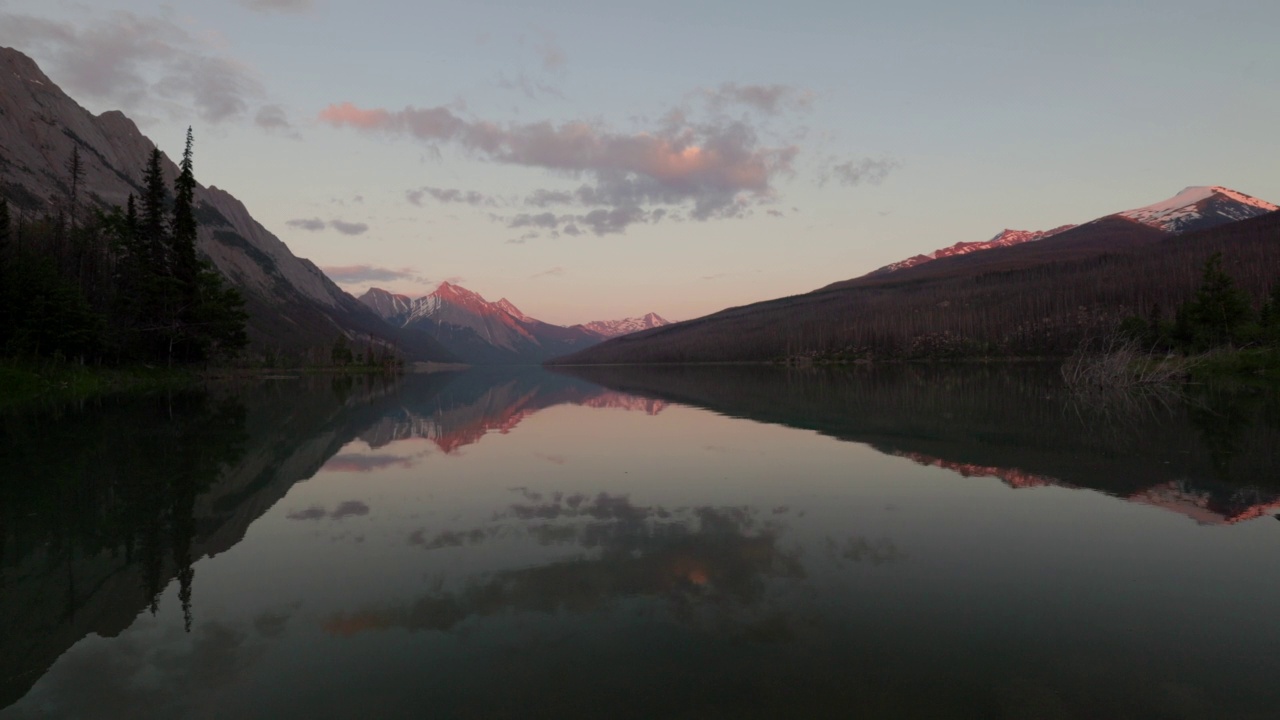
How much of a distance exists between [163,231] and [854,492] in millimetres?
86028

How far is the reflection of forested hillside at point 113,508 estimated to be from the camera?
8.09 meters

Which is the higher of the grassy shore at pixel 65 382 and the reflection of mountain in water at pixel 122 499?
the grassy shore at pixel 65 382

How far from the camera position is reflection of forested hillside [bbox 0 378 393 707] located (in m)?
8.09

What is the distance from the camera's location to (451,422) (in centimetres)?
3538

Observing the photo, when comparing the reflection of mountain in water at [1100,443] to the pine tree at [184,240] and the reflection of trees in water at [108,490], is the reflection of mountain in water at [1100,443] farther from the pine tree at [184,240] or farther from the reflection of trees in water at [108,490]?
the pine tree at [184,240]

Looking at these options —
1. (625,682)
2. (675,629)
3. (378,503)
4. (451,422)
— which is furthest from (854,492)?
(451,422)

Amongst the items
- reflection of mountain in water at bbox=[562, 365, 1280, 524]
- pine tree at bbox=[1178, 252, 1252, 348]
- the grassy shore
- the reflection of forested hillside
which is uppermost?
pine tree at bbox=[1178, 252, 1252, 348]

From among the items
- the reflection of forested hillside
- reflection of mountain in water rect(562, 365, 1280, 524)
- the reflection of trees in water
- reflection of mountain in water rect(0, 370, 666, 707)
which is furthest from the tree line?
reflection of mountain in water rect(562, 365, 1280, 524)

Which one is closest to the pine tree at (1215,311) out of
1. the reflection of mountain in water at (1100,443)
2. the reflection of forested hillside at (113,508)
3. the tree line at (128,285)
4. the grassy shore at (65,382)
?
the reflection of mountain in water at (1100,443)

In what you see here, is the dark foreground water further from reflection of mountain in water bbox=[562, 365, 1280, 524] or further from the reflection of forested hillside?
reflection of mountain in water bbox=[562, 365, 1280, 524]

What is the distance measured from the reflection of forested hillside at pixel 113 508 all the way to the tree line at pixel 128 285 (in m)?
32.2

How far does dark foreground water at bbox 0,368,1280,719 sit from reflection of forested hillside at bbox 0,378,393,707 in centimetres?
8

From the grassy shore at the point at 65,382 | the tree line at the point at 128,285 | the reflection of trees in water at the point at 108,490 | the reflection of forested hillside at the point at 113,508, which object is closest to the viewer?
the reflection of forested hillside at the point at 113,508

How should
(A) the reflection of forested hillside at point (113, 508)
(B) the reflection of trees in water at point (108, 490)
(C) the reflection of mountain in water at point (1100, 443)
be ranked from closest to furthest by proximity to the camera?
(A) the reflection of forested hillside at point (113, 508) < (B) the reflection of trees in water at point (108, 490) < (C) the reflection of mountain in water at point (1100, 443)
